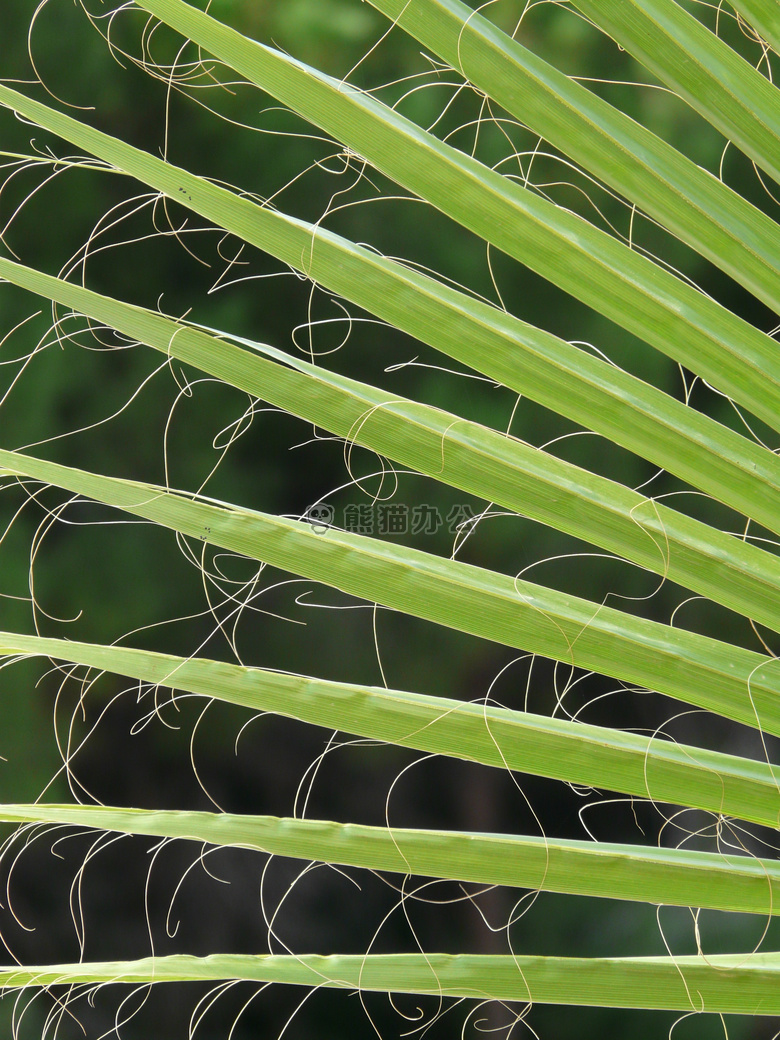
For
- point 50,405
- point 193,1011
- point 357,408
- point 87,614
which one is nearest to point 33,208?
point 50,405

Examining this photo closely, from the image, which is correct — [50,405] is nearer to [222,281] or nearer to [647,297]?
[222,281]

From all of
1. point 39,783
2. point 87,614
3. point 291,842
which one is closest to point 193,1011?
point 39,783

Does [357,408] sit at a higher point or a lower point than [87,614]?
higher

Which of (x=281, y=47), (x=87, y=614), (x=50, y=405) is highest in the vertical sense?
(x=281, y=47)

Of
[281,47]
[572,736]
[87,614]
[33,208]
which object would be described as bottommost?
[87,614]

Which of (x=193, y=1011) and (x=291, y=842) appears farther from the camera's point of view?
A: (x=193, y=1011)

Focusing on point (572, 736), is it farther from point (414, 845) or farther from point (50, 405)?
point (50, 405)
